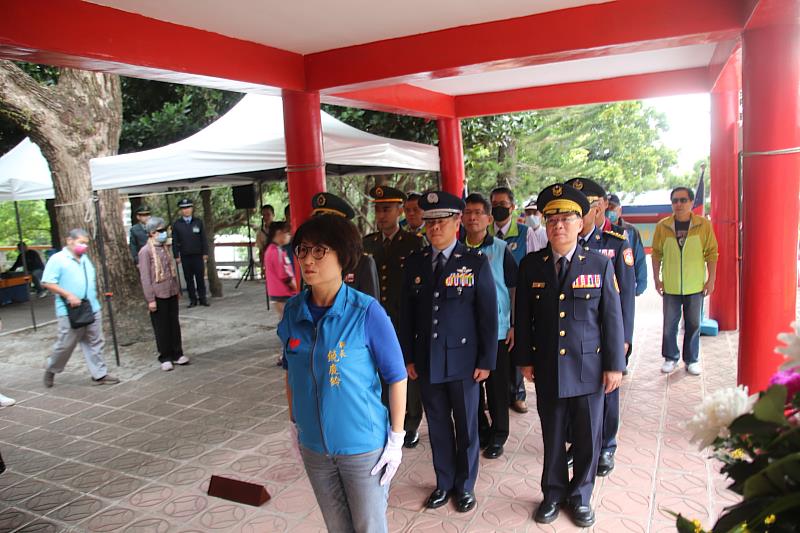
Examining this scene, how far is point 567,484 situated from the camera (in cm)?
315

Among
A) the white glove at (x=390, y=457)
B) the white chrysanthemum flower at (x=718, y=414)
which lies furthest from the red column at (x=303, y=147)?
the white chrysanthemum flower at (x=718, y=414)

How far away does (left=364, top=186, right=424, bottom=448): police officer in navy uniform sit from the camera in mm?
4246

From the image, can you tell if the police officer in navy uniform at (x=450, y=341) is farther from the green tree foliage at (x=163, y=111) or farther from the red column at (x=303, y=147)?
the green tree foliage at (x=163, y=111)

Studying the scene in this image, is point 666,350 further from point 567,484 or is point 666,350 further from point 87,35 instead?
point 87,35

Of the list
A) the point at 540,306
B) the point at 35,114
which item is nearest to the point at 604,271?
the point at 540,306

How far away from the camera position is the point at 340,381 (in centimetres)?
205

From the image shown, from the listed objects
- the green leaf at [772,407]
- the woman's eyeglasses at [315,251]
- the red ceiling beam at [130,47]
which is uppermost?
the red ceiling beam at [130,47]

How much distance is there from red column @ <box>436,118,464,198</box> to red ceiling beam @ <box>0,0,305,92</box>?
3635mm

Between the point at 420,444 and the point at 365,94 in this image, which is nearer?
the point at 420,444

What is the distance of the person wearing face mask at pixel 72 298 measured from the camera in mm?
5992

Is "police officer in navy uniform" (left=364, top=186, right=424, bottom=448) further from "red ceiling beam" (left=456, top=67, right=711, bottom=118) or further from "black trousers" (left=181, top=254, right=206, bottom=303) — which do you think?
"black trousers" (left=181, top=254, right=206, bottom=303)

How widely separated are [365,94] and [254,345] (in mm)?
3665

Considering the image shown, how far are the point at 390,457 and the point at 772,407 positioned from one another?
5.08 ft

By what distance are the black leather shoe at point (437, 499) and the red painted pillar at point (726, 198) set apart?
17.3 ft
